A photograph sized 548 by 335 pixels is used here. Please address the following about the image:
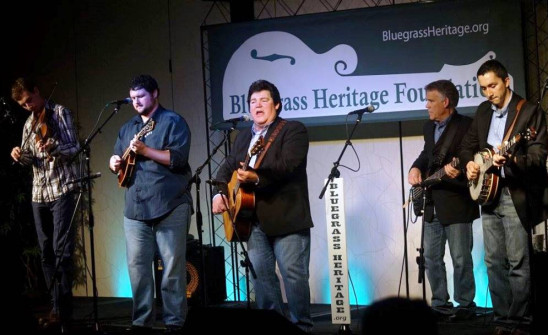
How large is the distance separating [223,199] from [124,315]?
2.36 meters

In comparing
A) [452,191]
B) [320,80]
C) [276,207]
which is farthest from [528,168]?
[320,80]

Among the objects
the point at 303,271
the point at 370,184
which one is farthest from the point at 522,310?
the point at 370,184

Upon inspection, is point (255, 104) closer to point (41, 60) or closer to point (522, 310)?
point (522, 310)

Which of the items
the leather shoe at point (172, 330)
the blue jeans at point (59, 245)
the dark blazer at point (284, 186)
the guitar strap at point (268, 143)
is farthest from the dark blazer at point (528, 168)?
the blue jeans at point (59, 245)

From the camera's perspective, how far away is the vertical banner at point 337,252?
18.3 ft

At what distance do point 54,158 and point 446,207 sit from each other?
3195mm

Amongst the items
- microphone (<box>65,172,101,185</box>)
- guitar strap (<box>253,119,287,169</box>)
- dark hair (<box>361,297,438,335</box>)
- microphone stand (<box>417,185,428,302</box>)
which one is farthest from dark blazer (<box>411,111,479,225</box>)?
dark hair (<box>361,297,438,335</box>)

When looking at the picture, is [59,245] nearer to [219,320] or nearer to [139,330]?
[139,330]

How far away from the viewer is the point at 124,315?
724 cm

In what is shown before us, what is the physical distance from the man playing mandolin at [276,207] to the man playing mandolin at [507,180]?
1259 mm

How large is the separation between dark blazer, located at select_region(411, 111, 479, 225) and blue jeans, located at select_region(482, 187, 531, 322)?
56cm

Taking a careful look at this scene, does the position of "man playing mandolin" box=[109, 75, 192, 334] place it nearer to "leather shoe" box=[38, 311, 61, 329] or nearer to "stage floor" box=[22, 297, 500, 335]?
"stage floor" box=[22, 297, 500, 335]

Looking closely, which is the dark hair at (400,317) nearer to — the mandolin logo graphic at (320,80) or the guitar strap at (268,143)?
the guitar strap at (268,143)

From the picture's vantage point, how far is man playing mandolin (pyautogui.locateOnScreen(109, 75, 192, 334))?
5.62 meters
